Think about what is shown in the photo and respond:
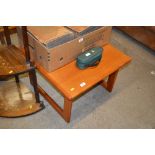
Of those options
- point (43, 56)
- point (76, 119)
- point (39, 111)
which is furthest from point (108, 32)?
point (39, 111)

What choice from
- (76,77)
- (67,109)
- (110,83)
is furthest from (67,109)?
(110,83)

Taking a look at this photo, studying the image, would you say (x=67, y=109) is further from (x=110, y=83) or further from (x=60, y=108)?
(x=110, y=83)

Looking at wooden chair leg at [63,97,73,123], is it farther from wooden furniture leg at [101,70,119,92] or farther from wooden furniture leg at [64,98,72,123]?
wooden furniture leg at [101,70,119,92]

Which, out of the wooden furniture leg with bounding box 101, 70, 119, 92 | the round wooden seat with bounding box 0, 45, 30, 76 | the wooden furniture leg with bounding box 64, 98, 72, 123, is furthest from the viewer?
the wooden furniture leg with bounding box 101, 70, 119, 92

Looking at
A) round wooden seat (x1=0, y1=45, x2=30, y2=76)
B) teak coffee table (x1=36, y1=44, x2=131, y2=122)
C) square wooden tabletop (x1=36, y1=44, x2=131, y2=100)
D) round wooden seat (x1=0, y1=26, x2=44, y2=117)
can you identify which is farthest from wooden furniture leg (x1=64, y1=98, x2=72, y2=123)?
round wooden seat (x1=0, y1=45, x2=30, y2=76)

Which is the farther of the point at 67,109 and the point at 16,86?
the point at 16,86

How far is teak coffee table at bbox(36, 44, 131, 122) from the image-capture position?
129 centimetres

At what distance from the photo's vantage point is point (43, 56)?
1338mm

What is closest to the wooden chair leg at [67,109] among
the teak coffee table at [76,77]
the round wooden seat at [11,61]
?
the teak coffee table at [76,77]

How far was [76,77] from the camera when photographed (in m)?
1.37

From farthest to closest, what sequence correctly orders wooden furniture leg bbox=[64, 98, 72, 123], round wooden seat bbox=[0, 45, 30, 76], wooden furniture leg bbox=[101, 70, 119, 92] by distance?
wooden furniture leg bbox=[101, 70, 119, 92], wooden furniture leg bbox=[64, 98, 72, 123], round wooden seat bbox=[0, 45, 30, 76]

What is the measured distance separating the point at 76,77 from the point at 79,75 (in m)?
0.03

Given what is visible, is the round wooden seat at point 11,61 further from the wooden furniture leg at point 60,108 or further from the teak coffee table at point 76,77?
the wooden furniture leg at point 60,108

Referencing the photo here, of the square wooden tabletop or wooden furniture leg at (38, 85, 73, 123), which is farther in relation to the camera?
wooden furniture leg at (38, 85, 73, 123)
